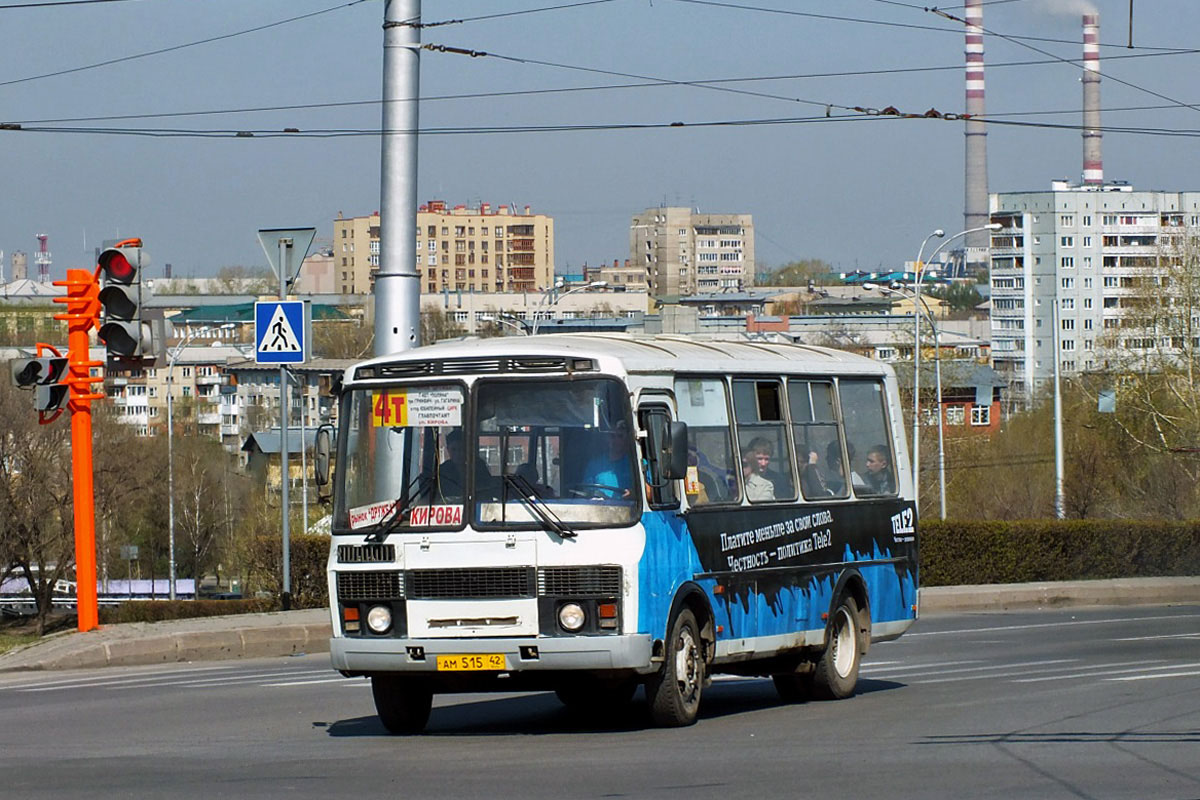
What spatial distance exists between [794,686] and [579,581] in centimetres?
359

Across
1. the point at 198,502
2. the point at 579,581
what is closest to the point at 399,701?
the point at 579,581

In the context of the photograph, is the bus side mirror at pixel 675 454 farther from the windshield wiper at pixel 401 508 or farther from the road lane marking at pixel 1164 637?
the road lane marking at pixel 1164 637

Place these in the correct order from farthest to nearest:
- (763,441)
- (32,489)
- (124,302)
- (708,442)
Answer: (32,489), (124,302), (763,441), (708,442)

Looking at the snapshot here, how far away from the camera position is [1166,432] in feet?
202

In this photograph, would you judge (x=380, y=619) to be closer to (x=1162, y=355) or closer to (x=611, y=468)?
(x=611, y=468)

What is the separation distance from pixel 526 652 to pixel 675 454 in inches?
60.9

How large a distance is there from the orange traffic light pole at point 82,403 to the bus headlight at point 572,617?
27.0ft

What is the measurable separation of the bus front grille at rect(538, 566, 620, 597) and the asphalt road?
90 cm

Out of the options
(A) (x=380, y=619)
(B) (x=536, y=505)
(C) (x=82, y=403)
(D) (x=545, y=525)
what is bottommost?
(A) (x=380, y=619)

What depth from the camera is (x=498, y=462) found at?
38.4 feet

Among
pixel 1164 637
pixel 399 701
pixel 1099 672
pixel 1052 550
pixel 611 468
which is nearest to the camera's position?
pixel 611 468

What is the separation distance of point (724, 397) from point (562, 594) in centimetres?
241

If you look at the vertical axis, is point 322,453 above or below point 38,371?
below

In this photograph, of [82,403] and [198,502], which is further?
[198,502]
